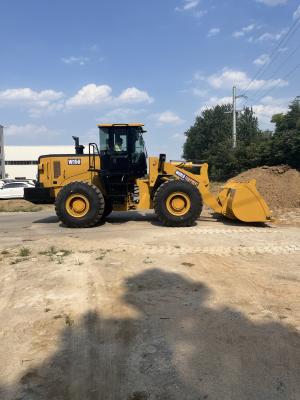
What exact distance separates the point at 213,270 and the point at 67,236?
5.02 meters

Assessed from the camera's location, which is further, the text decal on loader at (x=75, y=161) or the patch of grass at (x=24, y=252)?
the text decal on loader at (x=75, y=161)

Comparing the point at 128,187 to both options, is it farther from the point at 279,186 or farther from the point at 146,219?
the point at 279,186

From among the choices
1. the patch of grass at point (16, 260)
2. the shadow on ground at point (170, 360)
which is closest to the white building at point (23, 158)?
the patch of grass at point (16, 260)

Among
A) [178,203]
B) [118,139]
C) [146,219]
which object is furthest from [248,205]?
[118,139]

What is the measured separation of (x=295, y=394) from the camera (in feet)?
11.1

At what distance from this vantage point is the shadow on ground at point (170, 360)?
136 inches

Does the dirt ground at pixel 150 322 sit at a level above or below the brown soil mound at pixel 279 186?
below

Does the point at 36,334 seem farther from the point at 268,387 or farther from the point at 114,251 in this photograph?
the point at 114,251

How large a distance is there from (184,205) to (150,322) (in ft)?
25.1

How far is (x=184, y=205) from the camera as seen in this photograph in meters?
12.3

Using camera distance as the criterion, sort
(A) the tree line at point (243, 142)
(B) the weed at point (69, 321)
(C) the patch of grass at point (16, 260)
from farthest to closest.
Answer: (A) the tree line at point (243, 142) → (C) the patch of grass at point (16, 260) → (B) the weed at point (69, 321)

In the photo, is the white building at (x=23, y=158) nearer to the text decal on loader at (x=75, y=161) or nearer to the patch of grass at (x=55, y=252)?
Result: the text decal on loader at (x=75, y=161)

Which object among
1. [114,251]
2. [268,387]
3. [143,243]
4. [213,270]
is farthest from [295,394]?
[143,243]

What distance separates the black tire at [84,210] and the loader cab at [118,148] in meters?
0.94
